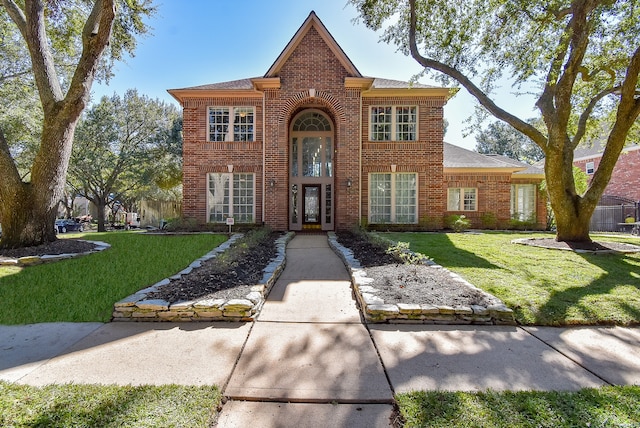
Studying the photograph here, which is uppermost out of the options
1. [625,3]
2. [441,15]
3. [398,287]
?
[441,15]

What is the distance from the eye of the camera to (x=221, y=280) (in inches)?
185

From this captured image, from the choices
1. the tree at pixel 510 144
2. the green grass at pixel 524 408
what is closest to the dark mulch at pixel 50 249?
the green grass at pixel 524 408

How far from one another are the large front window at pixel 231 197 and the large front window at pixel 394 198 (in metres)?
4.90

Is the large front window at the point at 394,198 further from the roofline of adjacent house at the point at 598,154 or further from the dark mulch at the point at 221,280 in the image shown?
the roofline of adjacent house at the point at 598,154

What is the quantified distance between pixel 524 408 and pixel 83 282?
19.0 feet

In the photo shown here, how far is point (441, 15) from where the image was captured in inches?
411

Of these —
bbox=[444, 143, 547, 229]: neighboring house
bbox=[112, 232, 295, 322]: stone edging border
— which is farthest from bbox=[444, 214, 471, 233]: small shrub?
bbox=[112, 232, 295, 322]: stone edging border

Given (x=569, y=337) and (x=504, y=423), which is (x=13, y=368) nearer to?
(x=504, y=423)

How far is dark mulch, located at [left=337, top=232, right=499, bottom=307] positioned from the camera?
390cm

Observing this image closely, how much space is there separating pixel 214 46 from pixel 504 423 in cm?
1409

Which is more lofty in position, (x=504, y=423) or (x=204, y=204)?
(x=204, y=204)

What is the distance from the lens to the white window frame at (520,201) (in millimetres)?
15792

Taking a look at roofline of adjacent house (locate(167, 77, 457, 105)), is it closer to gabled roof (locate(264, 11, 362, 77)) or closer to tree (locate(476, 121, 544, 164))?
gabled roof (locate(264, 11, 362, 77))

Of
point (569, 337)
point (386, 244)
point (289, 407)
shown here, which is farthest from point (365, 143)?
point (289, 407)
